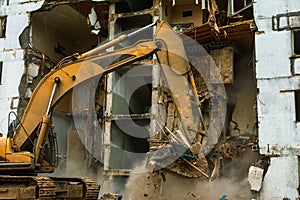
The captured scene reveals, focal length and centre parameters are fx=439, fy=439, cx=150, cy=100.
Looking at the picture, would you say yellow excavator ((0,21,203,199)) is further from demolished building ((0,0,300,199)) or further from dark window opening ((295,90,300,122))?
dark window opening ((295,90,300,122))

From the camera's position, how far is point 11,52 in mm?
22797

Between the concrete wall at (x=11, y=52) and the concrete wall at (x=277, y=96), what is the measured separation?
11808mm

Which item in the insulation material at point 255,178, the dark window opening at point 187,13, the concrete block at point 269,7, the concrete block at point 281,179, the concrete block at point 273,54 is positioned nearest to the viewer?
the concrete block at point 281,179

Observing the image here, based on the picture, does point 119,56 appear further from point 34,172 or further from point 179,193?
point 179,193

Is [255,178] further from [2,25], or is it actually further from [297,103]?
[2,25]

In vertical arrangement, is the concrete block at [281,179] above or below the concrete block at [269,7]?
below

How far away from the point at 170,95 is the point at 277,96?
4178 millimetres

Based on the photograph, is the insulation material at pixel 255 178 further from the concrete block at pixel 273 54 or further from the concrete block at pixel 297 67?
the concrete block at pixel 297 67

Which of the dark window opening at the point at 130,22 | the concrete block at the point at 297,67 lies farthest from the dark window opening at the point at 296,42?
the dark window opening at the point at 130,22

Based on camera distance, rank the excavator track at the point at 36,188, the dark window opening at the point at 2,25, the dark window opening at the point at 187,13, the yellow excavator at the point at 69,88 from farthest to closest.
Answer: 1. the dark window opening at the point at 2,25
2. the dark window opening at the point at 187,13
3. the yellow excavator at the point at 69,88
4. the excavator track at the point at 36,188

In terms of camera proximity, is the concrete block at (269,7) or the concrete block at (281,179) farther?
the concrete block at (269,7)

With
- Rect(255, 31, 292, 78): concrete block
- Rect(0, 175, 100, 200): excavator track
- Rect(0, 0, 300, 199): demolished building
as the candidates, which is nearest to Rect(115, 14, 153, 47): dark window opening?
Rect(0, 0, 300, 199): demolished building

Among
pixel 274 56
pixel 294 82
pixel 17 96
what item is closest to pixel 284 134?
pixel 294 82

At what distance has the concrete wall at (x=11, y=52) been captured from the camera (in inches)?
878
